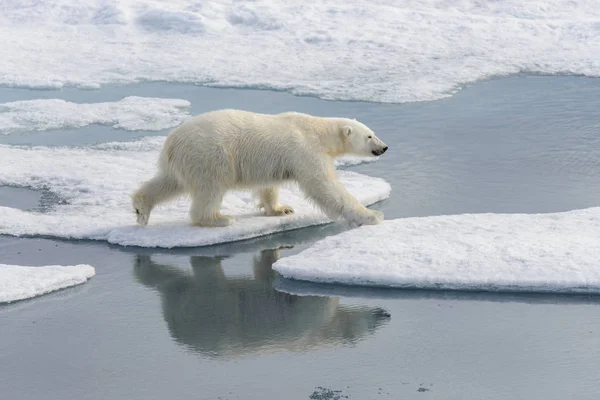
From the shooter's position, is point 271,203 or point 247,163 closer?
point 247,163

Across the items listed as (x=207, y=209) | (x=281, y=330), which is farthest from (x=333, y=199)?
(x=281, y=330)

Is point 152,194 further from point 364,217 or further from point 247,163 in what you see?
point 364,217

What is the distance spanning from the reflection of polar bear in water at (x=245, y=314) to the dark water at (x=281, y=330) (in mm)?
13

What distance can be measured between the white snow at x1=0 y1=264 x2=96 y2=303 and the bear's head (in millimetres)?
2186

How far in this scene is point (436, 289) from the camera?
552cm

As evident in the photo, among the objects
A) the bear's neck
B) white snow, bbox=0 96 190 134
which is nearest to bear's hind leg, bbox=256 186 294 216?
the bear's neck

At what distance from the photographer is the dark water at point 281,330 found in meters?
4.34

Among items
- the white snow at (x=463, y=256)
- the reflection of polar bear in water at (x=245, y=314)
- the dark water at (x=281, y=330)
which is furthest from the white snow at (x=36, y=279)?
the white snow at (x=463, y=256)

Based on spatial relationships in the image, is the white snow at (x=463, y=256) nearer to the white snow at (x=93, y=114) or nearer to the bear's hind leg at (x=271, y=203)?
the bear's hind leg at (x=271, y=203)

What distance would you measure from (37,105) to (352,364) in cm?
823

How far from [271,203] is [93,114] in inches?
190

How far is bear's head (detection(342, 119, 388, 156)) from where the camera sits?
6.93 m

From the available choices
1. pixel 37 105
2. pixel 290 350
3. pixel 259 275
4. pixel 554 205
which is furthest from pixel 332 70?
pixel 290 350

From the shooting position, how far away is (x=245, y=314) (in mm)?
5309
